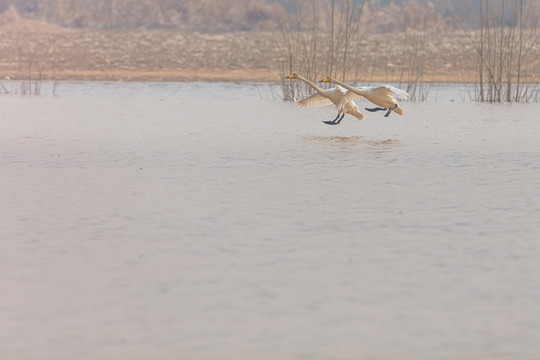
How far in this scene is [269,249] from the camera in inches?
215

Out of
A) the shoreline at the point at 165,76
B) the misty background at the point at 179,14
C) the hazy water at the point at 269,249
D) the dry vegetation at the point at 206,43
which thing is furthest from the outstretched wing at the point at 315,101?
the misty background at the point at 179,14

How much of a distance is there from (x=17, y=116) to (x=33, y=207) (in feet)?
28.3

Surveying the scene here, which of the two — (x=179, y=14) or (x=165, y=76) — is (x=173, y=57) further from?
(x=179, y=14)

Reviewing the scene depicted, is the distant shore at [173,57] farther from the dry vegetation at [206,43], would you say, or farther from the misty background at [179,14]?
the misty background at [179,14]

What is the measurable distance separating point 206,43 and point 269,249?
28.7 metres

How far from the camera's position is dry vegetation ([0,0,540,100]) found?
27.8 metres

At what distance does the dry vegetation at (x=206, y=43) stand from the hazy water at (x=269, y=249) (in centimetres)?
893

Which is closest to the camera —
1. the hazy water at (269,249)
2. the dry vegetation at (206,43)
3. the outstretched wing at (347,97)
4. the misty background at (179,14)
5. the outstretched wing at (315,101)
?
the hazy water at (269,249)

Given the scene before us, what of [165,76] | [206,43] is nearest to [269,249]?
[165,76]

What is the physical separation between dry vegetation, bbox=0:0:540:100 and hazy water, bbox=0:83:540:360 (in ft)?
29.3

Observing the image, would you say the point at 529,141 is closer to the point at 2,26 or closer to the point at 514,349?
the point at 514,349

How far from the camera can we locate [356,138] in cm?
1211

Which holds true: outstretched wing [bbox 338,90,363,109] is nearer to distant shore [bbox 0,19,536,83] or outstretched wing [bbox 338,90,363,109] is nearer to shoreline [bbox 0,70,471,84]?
distant shore [bbox 0,19,536,83]

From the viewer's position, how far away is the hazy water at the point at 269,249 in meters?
3.88
